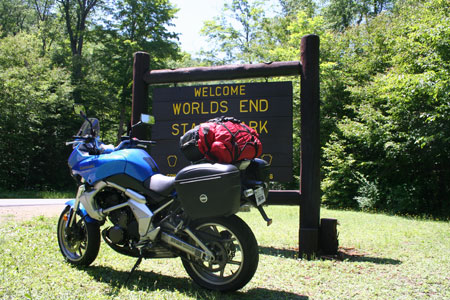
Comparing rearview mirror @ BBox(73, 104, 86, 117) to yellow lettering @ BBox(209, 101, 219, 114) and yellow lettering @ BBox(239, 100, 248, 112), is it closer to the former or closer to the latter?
yellow lettering @ BBox(209, 101, 219, 114)

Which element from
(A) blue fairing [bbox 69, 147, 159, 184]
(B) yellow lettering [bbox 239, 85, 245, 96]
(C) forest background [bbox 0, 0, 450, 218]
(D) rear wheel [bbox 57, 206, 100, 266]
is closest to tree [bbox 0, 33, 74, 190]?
(C) forest background [bbox 0, 0, 450, 218]

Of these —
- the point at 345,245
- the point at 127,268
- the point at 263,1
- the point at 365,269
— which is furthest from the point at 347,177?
the point at 263,1

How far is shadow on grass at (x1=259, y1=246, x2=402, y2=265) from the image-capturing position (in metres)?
Answer: 5.16

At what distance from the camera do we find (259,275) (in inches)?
174

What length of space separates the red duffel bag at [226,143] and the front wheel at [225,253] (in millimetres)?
573

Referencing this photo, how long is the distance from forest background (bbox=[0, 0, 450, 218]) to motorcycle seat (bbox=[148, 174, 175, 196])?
10.8 metres

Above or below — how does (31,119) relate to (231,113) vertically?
above

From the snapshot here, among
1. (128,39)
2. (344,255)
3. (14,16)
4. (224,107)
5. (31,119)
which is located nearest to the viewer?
(344,255)

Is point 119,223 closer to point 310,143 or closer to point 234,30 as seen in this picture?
point 310,143

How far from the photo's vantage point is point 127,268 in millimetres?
4641

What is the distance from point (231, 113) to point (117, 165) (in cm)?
245

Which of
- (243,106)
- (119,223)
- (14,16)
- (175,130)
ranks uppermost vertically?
(14,16)

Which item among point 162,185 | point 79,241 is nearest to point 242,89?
point 162,185

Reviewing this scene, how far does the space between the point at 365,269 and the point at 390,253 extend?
121cm
